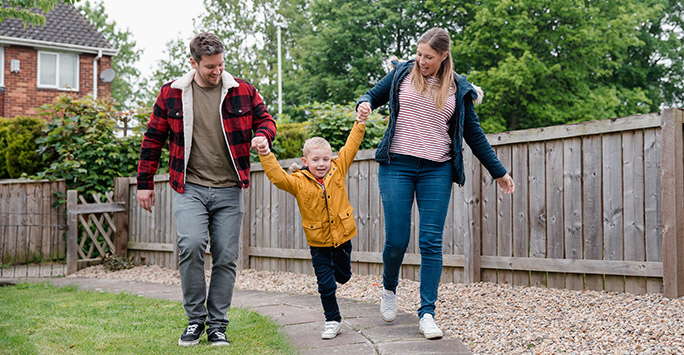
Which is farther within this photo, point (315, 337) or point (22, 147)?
point (22, 147)

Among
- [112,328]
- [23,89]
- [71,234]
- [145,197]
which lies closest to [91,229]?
[71,234]

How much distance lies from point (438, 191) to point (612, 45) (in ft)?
70.1

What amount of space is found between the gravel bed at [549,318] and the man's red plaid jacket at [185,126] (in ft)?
5.56

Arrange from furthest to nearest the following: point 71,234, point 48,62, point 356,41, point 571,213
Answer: point 356,41, point 48,62, point 71,234, point 571,213

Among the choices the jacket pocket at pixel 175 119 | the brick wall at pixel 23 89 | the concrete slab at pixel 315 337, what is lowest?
the concrete slab at pixel 315 337

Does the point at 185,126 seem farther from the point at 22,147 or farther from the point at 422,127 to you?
the point at 22,147

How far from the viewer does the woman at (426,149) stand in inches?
145

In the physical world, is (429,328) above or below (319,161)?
below

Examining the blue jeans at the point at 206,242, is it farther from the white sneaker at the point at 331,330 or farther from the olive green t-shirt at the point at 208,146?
the white sneaker at the point at 331,330

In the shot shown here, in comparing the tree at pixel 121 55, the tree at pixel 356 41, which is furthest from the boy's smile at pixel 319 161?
the tree at pixel 121 55

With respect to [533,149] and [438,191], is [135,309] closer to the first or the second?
[438,191]

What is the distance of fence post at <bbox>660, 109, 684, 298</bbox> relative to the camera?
441 centimetres

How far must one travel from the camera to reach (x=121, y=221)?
9.80m

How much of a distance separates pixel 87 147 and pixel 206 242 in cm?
772
